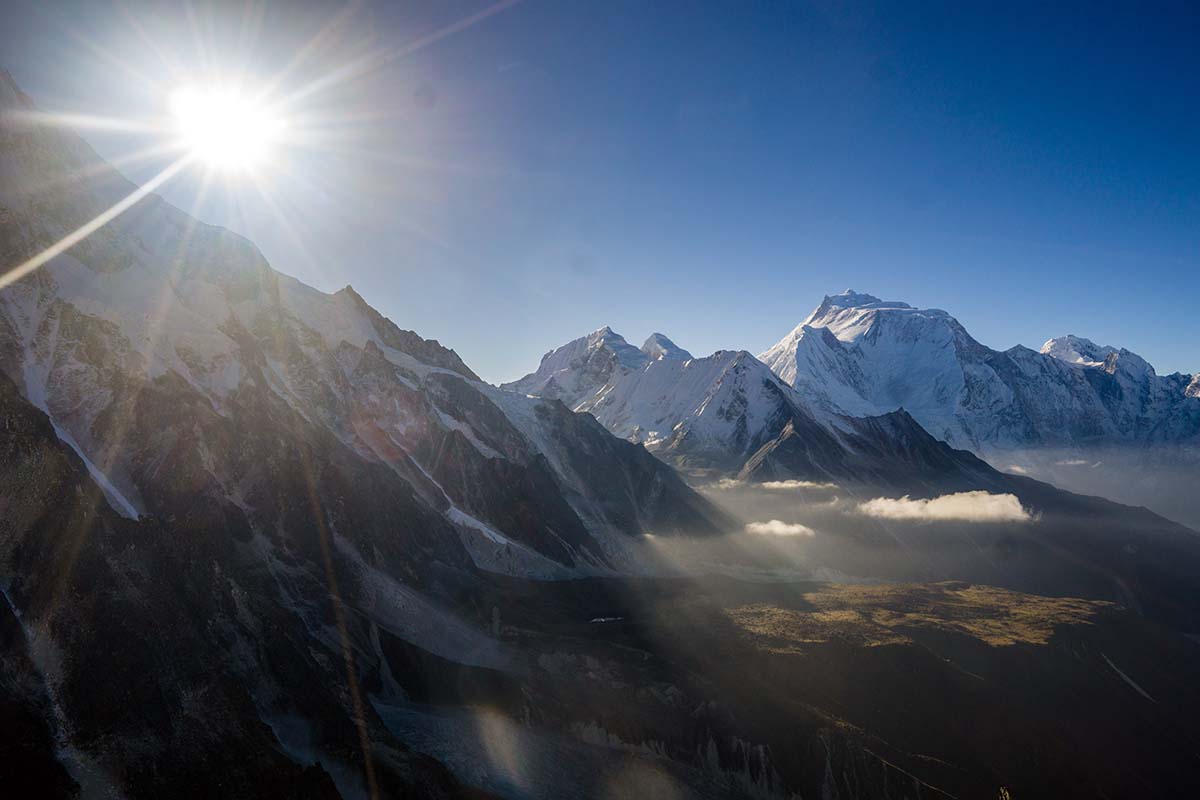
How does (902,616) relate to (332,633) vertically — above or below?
below

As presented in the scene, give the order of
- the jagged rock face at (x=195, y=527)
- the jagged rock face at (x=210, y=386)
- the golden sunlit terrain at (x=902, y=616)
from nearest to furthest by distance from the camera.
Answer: the jagged rock face at (x=195, y=527)
the jagged rock face at (x=210, y=386)
the golden sunlit terrain at (x=902, y=616)

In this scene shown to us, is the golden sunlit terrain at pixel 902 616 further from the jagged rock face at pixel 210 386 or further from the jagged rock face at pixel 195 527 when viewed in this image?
the jagged rock face at pixel 210 386

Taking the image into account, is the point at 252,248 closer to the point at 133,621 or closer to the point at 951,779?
the point at 133,621

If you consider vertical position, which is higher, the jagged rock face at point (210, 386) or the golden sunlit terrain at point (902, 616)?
the jagged rock face at point (210, 386)

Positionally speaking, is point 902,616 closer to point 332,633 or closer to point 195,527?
point 332,633

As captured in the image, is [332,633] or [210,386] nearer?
[332,633]

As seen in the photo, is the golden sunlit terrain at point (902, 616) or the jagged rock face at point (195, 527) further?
the golden sunlit terrain at point (902, 616)

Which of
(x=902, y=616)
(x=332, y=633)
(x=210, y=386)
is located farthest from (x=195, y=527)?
(x=902, y=616)

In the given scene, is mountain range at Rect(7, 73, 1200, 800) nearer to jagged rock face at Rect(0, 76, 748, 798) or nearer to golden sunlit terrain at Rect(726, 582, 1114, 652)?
jagged rock face at Rect(0, 76, 748, 798)

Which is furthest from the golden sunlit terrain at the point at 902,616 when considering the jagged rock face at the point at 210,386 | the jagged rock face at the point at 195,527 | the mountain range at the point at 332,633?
the jagged rock face at the point at 210,386

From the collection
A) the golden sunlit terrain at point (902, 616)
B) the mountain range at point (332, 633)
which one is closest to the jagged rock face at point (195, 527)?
the mountain range at point (332, 633)

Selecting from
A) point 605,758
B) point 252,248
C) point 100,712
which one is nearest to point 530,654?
point 605,758

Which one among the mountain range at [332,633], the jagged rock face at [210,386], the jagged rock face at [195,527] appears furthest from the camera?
the jagged rock face at [210,386]
